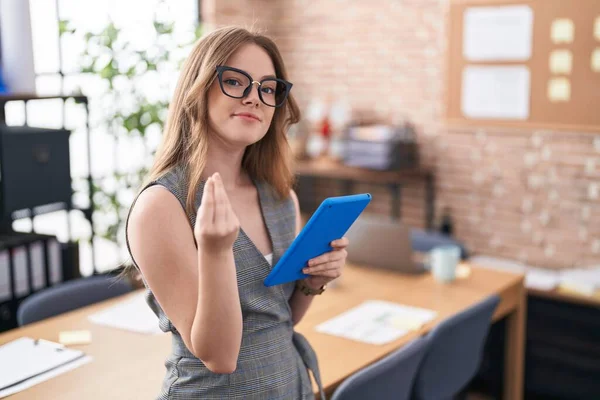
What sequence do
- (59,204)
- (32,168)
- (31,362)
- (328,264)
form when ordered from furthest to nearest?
(59,204) < (32,168) < (31,362) < (328,264)

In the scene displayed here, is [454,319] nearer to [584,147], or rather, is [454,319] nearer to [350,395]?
[350,395]

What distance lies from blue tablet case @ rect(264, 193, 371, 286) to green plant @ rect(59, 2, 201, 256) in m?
2.72

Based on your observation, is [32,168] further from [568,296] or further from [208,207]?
[568,296]

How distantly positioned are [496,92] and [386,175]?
86cm

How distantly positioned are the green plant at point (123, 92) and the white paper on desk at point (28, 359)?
1966 mm

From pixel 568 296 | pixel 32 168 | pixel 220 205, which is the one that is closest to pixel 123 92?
pixel 32 168

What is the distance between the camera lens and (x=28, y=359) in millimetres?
2141

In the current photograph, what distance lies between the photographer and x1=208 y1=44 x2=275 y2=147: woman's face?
5.04ft

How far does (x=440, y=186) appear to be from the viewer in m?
4.84

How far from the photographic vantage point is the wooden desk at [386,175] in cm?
461

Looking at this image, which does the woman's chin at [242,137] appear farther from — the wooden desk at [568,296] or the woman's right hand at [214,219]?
the wooden desk at [568,296]

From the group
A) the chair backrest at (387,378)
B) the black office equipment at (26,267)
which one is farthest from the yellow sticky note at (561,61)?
the black office equipment at (26,267)

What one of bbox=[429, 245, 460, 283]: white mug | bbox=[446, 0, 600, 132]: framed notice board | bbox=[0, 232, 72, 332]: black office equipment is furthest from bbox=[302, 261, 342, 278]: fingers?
bbox=[446, 0, 600, 132]: framed notice board

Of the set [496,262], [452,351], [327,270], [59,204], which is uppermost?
[327,270]
